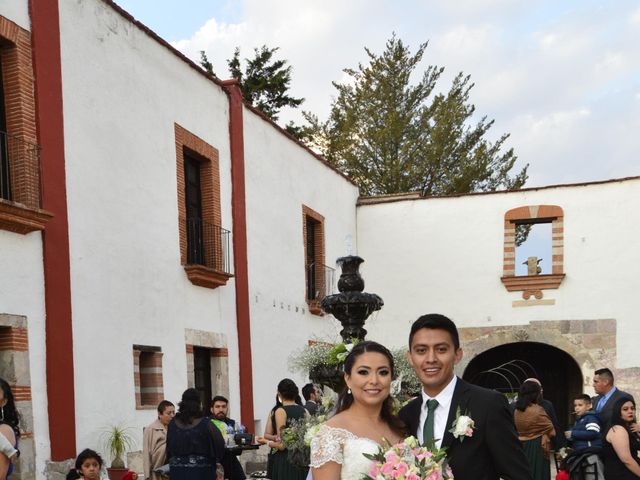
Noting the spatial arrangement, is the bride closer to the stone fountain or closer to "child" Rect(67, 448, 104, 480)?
the stone fountain

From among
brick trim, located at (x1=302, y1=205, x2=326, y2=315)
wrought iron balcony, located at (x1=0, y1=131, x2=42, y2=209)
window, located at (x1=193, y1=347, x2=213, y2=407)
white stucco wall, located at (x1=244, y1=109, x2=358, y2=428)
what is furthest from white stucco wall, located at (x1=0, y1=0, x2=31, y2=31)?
brick trim, located at (x1=302, y1=205, x2=326, y2=315)

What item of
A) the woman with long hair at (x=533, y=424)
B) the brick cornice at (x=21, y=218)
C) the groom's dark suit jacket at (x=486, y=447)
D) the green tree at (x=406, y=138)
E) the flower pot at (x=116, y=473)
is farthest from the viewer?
the green tree at (x=406, y=138)

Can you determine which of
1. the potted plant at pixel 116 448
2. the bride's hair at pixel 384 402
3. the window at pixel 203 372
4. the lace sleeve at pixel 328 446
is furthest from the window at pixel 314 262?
the lace sleeve at pixel 328 446

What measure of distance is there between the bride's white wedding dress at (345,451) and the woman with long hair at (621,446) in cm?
395

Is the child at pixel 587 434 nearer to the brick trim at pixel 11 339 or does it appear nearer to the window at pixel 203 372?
the brick trim at pixel 11 339

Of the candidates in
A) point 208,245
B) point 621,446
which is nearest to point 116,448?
point 208,245

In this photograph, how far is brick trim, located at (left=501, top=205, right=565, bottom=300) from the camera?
18.9 meters

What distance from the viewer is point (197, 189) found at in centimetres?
1391

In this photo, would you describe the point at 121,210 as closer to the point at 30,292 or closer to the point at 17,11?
the point at 30,292

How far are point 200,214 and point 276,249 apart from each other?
258 centimetres

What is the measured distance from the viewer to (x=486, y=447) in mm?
3316

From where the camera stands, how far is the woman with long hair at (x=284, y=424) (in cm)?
863

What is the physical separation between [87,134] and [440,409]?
8.00 m

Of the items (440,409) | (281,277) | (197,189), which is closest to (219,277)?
(197,189)
